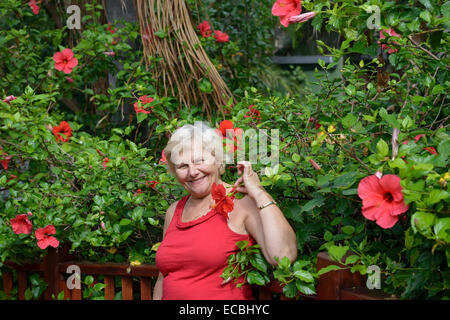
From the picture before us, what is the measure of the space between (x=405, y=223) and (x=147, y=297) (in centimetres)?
122

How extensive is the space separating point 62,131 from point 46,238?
74 cm

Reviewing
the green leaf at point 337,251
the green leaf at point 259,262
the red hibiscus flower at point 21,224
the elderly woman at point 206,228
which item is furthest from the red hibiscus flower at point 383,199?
the red hibiscus flower at point 21,224

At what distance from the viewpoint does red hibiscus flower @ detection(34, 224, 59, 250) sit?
2312mm

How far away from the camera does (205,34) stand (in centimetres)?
361

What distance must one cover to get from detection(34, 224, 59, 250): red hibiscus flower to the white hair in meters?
0.67

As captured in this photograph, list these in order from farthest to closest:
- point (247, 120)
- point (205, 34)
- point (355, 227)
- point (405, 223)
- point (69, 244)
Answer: point (205, 34)
point (69, 244)
point (247, 120)
point (355, 227)
point (405, 223)

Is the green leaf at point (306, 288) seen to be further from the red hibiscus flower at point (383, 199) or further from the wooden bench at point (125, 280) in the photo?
the red hibiscus flower at point (383, 199)

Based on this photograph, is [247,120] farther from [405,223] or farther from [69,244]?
[69,244]

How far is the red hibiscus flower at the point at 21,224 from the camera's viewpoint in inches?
93.9

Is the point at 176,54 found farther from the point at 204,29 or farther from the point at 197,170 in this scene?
the point at 197,170

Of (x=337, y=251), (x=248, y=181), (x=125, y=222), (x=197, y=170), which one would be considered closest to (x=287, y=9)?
(x=248, y=181)

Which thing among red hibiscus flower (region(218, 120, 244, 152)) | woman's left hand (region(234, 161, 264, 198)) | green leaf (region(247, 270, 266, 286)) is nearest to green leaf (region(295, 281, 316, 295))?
green leaf (region(247, 270, 266, 286))

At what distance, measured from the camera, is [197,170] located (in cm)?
201

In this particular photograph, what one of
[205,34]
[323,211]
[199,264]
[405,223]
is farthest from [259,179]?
[205,34]
